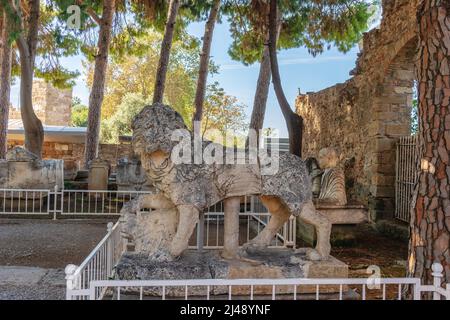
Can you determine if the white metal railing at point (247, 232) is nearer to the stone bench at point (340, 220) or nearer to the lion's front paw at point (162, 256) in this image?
the stone bench at point (340, 220)

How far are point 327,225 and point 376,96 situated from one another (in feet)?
19.4

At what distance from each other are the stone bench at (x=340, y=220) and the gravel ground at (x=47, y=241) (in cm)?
329

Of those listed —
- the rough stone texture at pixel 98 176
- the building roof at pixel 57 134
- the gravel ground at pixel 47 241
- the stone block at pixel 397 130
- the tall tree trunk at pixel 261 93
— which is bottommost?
the gravel ground at pixel 47 241

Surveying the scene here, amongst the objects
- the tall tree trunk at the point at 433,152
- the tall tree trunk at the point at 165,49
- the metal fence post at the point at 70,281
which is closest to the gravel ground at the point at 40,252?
the metal fence post at the point at 70,281

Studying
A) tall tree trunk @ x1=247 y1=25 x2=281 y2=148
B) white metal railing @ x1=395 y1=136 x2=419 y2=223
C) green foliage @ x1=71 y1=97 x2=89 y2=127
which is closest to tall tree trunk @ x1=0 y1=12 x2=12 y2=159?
tall tree trunk @ x1=247 y1=25 x2=281 y2=148

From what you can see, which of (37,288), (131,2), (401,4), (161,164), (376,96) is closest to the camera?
(161,164)

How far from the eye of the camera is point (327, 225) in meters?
4.05

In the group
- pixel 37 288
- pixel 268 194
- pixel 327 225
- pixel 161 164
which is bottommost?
pixel 37 288

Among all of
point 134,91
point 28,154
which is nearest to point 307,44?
point 28,154

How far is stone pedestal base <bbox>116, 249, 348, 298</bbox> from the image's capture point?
3.56 meters

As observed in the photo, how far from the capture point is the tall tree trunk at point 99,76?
1248 centimetres

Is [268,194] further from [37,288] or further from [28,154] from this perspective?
[28,154]

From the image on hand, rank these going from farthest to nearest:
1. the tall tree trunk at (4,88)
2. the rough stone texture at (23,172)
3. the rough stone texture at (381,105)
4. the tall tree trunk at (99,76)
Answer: the tall tree trunk at (4,88), the tall tree trunk at (99,76), the rough stone texture at (23,172), the rough stone texture at (381,105)

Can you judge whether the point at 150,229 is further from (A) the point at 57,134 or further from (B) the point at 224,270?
(A) the point at 57,134
